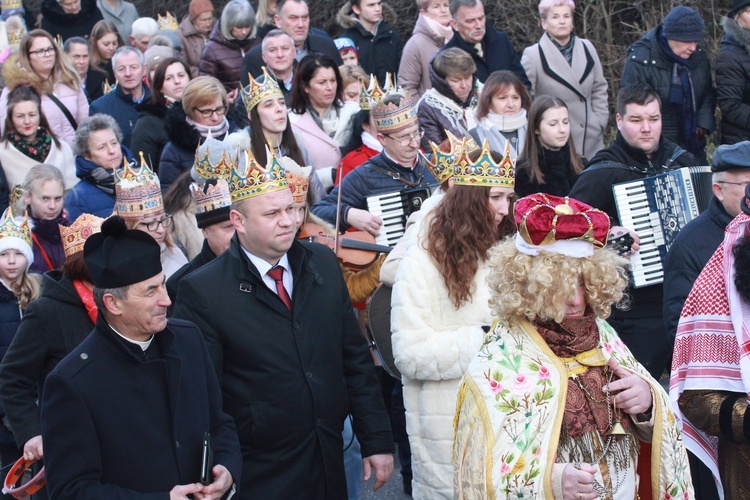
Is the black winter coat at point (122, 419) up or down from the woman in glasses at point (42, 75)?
down

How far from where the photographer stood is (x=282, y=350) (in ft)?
16.4

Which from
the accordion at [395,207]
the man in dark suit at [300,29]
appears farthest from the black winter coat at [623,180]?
the man in dark suit at [300,29]

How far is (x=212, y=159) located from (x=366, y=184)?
1002mm

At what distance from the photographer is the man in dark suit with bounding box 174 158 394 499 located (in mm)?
4965

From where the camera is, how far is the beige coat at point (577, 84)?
10297 millimetres

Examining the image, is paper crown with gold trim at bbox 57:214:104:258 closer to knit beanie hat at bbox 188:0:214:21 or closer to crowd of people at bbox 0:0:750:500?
crowd of people at bbox 0:0:750:500

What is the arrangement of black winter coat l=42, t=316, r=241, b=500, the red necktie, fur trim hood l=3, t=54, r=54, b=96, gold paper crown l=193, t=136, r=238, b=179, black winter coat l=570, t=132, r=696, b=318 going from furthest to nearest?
fur trim hood l=3, t=54, r=54, b=96 → gold paper crown l=193, t=136, r=238, b=179 → black winter coat l=570, t=132, r=696, b=318 → the red necktie → black winter coat l=42, t=316, r=241, b=500

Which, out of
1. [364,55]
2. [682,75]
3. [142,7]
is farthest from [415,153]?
[142,7]

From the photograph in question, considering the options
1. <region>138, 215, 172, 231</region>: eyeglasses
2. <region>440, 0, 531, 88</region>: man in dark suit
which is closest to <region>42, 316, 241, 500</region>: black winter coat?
<region>138, 215, 172, 231</region>: eyeglasses

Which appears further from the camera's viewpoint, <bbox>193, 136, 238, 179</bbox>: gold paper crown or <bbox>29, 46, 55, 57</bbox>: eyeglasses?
<bbox>29, 46, 55, 57</bbox>: eyeglasses

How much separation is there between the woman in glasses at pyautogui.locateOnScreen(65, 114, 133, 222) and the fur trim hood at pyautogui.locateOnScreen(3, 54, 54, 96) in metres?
2.03

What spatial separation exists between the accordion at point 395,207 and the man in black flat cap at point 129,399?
2950 millimetres

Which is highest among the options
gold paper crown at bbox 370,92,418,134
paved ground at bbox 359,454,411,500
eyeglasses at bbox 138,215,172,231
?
gold paper crown at bbox 370,92,418,134

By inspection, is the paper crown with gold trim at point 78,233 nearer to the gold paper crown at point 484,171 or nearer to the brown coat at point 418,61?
the gold paper crown at point 484,171
